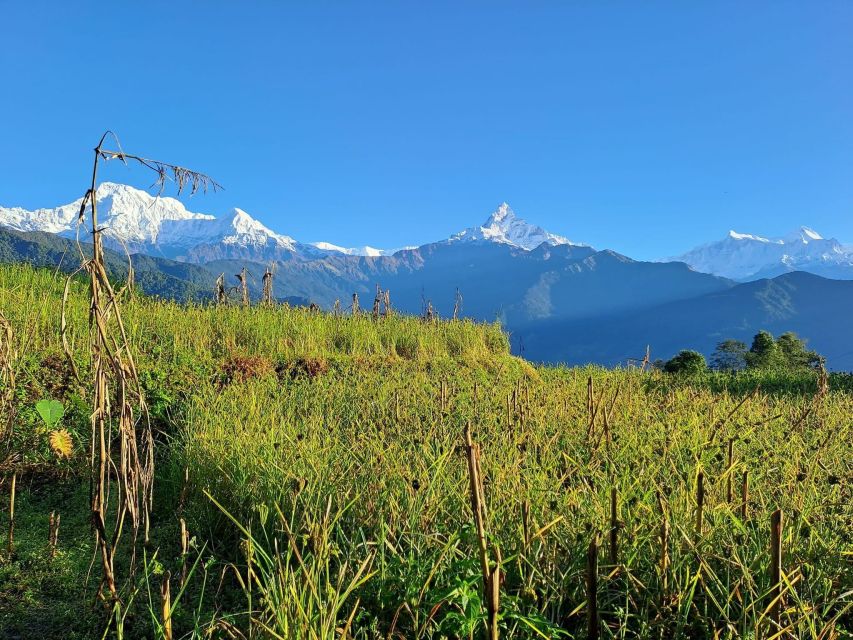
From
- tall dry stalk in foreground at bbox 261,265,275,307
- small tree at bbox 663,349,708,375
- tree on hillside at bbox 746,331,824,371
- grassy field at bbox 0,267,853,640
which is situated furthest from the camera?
tree on hillside at bbox 746,331,824,371

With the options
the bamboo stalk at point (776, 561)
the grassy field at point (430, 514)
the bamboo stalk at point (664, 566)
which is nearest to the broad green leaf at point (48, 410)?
the grassy field at point (430, 514)

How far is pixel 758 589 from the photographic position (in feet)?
7.16

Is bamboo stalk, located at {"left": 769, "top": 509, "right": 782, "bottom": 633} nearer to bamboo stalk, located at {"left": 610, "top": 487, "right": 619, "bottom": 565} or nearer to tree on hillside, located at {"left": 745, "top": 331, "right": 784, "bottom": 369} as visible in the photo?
bamboo stalk, located at {"left": 610, "top": 487, "right": 619, "bottom": 565}

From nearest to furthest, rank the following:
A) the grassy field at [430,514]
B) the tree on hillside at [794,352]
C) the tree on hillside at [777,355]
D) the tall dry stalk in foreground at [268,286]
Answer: the grassy field at [430,514] → the tall dry stalk in foreground at [268,286] → the tree on hillside at [777,355] → the tree on hillside at [794,352]

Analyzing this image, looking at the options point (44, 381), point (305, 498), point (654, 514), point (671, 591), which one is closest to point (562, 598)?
point (671, 591)

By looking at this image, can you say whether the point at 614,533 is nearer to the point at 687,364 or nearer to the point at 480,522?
the point at 480,522

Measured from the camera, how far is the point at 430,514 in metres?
2.83

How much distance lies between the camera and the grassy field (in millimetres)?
2129

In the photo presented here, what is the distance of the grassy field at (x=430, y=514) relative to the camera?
213 cm

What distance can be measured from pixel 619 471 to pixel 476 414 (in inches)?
83.2

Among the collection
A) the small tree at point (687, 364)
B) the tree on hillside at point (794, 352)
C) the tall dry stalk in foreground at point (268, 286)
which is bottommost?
the small tree at point (687, 364)

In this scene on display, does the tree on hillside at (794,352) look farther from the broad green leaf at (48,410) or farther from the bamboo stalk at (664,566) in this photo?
the broad green leaf at (48,410)

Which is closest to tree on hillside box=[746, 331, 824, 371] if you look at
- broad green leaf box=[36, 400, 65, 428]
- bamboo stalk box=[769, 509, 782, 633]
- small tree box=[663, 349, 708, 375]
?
small tree box=[663, 349, 708, 375]

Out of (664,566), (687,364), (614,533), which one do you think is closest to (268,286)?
(687,364)
